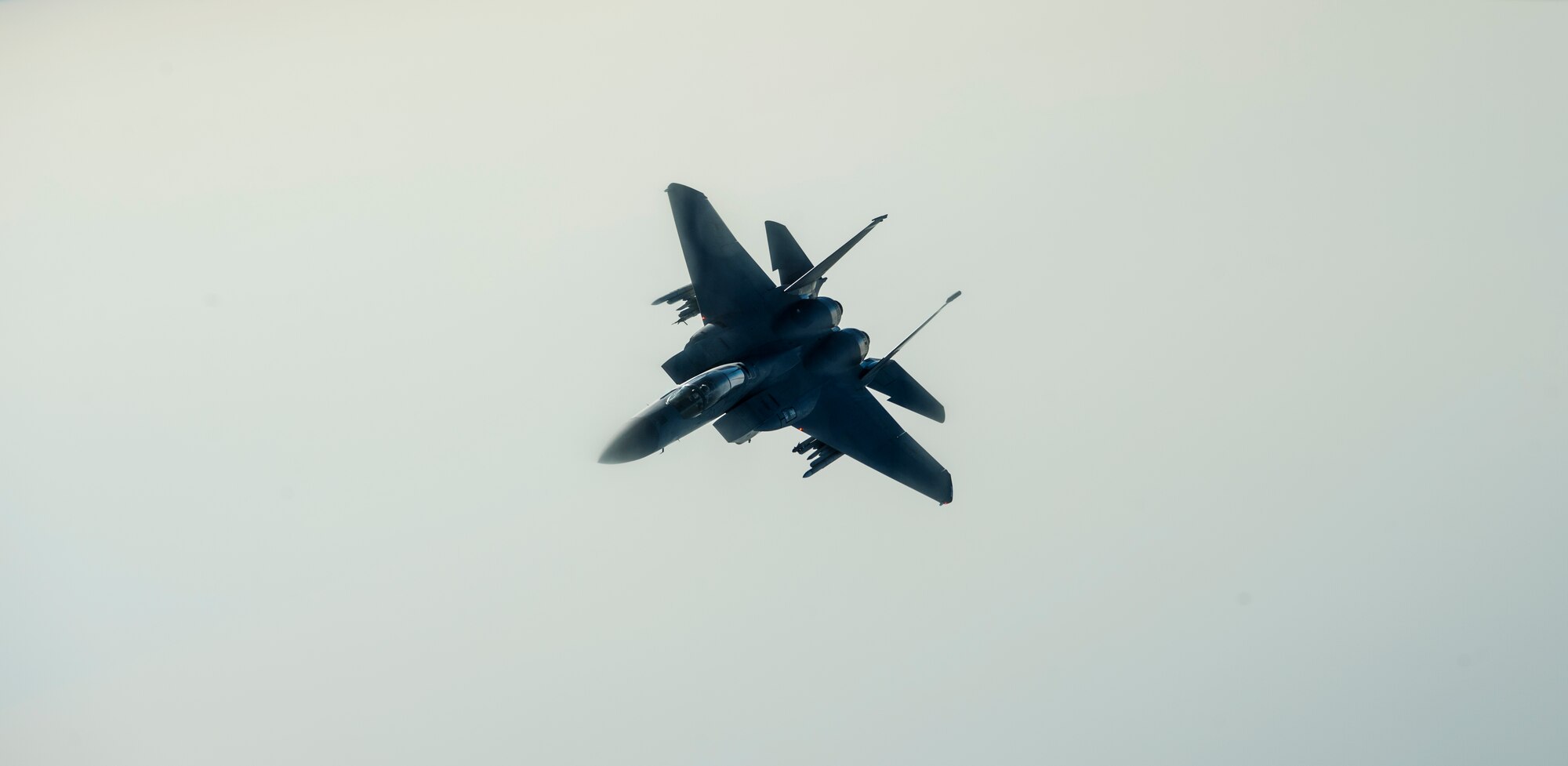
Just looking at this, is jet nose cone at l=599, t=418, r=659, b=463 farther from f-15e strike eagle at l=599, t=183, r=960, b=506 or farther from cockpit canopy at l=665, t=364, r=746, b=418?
f-15e strike eagle at l=599, t=183, r=960, b=506

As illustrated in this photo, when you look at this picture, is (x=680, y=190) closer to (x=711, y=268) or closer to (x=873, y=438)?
(x=711, y=268)

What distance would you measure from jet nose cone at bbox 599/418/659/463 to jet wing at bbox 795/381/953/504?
9389 mm

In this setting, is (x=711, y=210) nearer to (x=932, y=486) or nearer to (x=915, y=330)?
(x=915, y=330)

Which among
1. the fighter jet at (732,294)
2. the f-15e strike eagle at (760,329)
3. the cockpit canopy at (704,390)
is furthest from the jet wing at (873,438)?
the cockpit canopy at (704,390)

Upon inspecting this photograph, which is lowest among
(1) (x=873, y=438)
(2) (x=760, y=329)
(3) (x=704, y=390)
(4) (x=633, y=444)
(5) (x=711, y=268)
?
(1) (x=873, y=438)

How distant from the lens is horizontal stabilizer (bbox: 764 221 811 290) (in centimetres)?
3494

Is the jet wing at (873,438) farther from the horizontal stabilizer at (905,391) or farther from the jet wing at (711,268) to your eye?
the jet wing at (711,268)

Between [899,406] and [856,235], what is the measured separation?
8008 millimetres

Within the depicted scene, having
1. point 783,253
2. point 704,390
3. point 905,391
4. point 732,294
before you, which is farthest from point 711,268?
point 905,391

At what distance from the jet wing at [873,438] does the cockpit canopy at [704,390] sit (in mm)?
5642

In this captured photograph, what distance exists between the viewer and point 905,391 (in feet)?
122

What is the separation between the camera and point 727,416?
34219mm

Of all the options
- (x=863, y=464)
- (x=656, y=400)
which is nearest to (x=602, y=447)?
(x=656, y=400)

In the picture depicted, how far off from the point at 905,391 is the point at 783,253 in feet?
22.2
